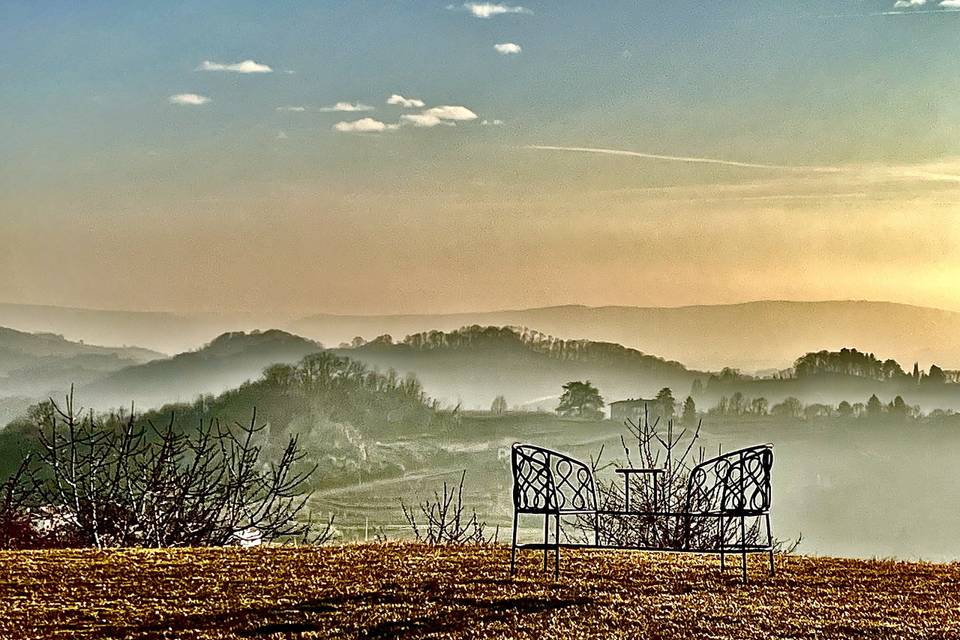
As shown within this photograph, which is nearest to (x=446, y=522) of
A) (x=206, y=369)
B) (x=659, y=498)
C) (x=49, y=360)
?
(x=659, y=498)

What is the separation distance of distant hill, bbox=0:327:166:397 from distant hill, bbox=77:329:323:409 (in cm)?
24

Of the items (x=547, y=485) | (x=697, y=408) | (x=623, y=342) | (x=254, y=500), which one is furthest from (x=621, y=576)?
(x=623, y=342)

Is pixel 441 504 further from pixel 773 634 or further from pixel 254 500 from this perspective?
pixel 773 634

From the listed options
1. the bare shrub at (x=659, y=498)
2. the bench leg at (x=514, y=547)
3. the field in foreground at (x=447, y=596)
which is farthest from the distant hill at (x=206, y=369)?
the bench leg at (x=514, y=547)

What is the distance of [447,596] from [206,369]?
10699mm

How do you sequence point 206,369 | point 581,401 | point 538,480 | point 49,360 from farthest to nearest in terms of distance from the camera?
point 581,401, point 206,369, point 49,360, point 538,480

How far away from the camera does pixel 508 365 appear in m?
17.8

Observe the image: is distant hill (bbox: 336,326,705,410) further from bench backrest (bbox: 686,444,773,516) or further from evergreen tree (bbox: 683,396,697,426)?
bench backrest (bbox: 686,444,773,516)

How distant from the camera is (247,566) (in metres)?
7.70

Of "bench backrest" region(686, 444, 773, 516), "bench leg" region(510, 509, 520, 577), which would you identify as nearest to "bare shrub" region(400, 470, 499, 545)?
"bench leg" region(510, 509, 520, 577)

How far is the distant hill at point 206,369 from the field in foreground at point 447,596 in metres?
7.56

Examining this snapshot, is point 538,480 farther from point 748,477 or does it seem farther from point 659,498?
point 659,498

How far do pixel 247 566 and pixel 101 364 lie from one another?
9747 mm

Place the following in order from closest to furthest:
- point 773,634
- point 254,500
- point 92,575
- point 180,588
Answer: point 773,634, point 180,588, point 92,575, point 254,500
